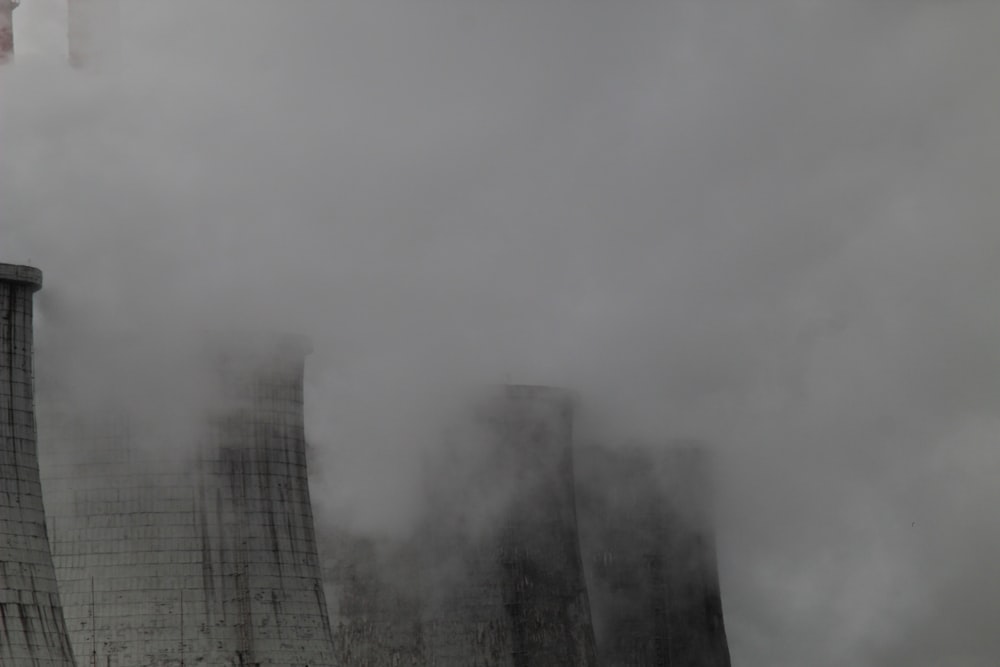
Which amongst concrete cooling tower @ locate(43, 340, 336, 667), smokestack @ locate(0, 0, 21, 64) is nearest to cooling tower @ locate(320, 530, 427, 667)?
concrete cooling tower @ locate(43, 340, 336, 667)

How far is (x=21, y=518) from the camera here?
18.8 metres

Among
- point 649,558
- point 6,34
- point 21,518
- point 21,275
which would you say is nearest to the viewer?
point 21,518

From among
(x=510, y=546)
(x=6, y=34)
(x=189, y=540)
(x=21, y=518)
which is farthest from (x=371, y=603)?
(x=21, y=518)

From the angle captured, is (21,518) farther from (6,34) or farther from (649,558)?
(649,558)

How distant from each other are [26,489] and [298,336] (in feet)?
16.2

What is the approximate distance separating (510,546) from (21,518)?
34.4 feet

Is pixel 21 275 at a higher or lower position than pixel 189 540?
higher

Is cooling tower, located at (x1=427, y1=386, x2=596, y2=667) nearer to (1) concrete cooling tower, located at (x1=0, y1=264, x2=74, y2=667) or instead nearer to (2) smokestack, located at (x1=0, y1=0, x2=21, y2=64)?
(2) smokestack, located at (x1=0, y1=0, x2=21, y2=64)

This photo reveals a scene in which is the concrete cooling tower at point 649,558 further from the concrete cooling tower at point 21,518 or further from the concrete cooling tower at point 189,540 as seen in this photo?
the concrete cooling tower at point 21,518

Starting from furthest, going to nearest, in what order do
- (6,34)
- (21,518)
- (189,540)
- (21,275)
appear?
(6,34) < (189,540) < (21,275) < (21,518)

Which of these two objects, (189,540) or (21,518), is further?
(189,540)

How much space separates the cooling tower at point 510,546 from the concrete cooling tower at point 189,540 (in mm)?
5132

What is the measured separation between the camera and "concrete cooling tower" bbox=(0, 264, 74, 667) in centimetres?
1841

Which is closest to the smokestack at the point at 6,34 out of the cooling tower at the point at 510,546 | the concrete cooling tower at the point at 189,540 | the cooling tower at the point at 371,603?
the concrete cooling tower at the point at 189,540
